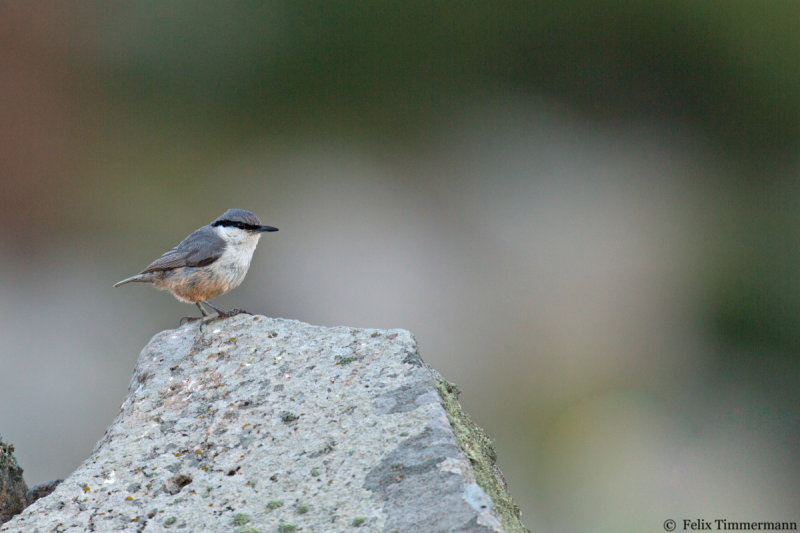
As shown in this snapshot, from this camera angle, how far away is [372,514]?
241 centimetres

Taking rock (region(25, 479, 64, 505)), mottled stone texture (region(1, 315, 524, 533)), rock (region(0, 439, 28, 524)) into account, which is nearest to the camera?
mottled stone texture (region(1, 315, 524, 533))

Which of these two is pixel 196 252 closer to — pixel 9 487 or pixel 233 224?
pixel 233 224

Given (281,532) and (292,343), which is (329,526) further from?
(292,343)

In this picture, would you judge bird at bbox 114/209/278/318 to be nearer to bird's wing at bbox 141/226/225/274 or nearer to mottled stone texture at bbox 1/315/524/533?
bird's wing at bbox 141/226/225/274

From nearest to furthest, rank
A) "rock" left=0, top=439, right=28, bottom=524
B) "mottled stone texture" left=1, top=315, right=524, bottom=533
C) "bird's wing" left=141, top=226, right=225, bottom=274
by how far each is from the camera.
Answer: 1. "mottled stone texture" left=1, top=315, right=524, bottom=533
2. "rock" left=0, top=439, right=28, bottom=524
3. "bird's wing" left=141, top=226, right=225, bottom=274

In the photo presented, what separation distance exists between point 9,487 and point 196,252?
216 centimetres

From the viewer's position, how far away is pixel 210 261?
16.9ft

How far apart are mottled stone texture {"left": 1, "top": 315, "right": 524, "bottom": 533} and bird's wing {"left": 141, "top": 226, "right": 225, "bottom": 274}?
175 centimetres

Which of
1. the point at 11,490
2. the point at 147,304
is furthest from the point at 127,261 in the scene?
the point at 11,490

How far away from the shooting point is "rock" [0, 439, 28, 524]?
3.17 meters

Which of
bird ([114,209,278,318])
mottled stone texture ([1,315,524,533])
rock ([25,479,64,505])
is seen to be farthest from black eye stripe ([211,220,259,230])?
rock ([25,479,64,505])

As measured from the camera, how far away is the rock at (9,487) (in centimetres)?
317

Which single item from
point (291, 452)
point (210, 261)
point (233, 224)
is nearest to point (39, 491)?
point (291, 452)

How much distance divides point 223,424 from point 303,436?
34 centimetres
